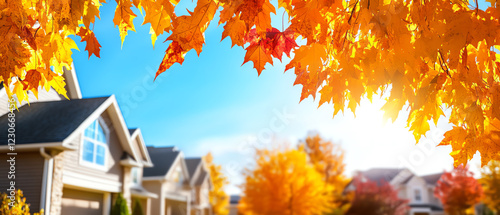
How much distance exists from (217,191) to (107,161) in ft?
106

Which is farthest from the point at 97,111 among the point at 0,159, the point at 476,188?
the point at 476,188

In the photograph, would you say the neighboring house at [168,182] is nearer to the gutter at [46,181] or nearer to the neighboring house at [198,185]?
the neighboring house at [198,185]

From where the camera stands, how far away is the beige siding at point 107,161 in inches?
520

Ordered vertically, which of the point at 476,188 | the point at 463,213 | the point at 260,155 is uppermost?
the point at 260,155

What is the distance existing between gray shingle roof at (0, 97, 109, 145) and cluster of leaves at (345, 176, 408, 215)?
25214 mm

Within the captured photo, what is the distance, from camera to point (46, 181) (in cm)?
1138

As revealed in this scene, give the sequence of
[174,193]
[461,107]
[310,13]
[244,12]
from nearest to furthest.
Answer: [244,12], [310,13], [461,107], [174,193]

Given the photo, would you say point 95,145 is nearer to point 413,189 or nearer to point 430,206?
point 413,189

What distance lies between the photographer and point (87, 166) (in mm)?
14211

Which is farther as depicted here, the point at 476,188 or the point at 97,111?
the point at 476,188

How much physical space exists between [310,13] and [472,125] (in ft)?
4.67

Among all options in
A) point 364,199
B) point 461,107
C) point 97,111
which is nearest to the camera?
point 461,107

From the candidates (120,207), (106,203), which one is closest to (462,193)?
(120,207)

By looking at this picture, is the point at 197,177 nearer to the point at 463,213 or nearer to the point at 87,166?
the point at 87,166
